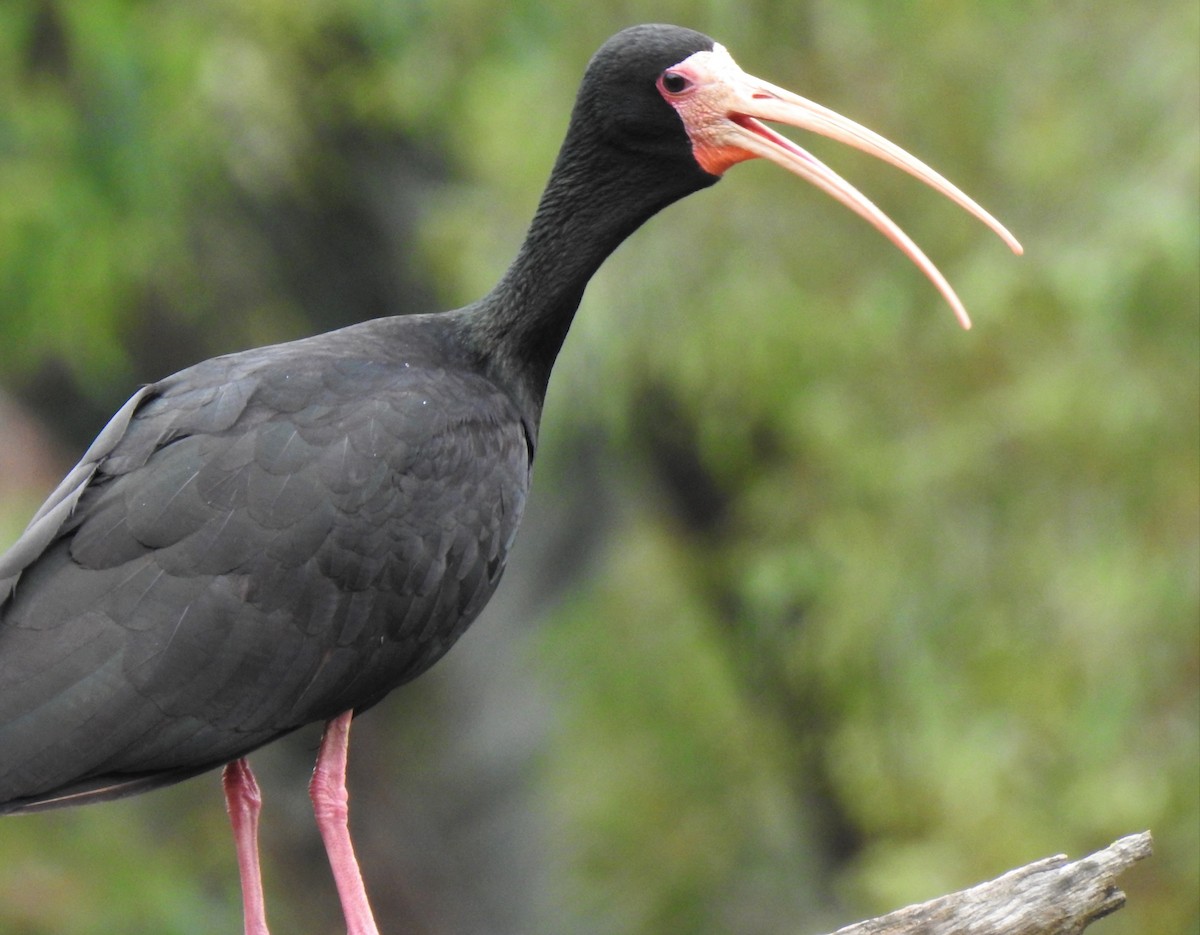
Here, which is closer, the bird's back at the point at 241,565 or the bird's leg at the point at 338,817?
the bird's back at the point at 241,565

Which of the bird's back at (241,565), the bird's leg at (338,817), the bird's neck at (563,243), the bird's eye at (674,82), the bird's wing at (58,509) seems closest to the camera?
the bird's back at (241,565)

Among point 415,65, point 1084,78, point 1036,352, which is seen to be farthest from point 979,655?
point 415,65

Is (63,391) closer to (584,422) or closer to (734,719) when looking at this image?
(584,422)

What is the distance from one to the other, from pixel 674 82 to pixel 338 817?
2.17 metres

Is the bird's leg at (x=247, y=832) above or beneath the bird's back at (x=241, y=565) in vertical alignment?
beneath

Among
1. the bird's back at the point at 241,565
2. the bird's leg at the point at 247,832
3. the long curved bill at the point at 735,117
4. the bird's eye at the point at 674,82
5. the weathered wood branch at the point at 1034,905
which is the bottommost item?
the weathered wood branch at the point at 1034,905

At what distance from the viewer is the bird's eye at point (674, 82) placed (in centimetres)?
531

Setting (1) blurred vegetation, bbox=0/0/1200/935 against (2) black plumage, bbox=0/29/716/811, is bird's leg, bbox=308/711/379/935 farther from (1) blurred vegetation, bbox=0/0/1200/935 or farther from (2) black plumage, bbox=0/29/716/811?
(1) blurred vegetation, bbox=0/0/1200/935

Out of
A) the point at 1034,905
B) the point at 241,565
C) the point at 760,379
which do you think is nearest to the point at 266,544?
the point at 241,565

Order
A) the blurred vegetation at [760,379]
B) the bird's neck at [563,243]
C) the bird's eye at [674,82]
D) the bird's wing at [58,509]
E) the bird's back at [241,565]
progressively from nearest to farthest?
the bird's back at [241,565] → the bird's wing at [58,509] → the bird's eye at [674,82] → the bird's neck at [563,243] → the blurred vegetation at [760,379]

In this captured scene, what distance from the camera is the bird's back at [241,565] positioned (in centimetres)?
457

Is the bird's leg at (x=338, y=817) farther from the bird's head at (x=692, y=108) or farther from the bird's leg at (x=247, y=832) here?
the bird's head at (x=692, y=108)

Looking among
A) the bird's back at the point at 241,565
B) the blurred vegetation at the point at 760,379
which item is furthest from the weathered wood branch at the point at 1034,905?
the blurred vegetation at the point at 760,379

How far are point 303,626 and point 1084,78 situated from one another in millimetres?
6202
